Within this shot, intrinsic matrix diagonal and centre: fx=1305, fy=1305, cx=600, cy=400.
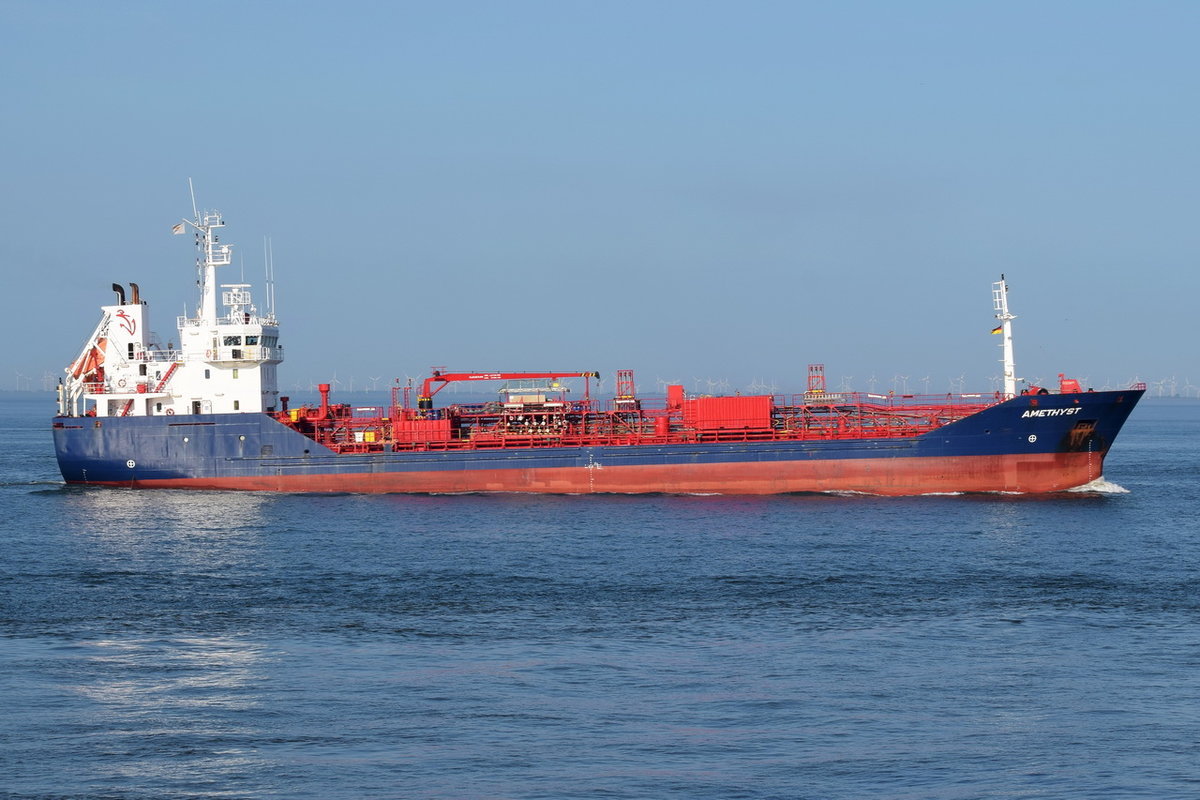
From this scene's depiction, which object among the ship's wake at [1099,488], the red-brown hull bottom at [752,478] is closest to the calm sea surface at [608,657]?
the red-brown hull bottom at [752,478]

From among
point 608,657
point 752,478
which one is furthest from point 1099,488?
point 608,657

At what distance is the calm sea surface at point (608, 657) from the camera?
62.8ft

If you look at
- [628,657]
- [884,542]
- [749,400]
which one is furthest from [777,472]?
[628,657]

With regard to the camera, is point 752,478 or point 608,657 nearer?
point 608,657

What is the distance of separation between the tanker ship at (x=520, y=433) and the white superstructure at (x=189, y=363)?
7cm

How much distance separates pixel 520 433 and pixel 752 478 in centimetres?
1007

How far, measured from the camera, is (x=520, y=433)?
53.7 meters

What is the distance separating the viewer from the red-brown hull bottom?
48.5m

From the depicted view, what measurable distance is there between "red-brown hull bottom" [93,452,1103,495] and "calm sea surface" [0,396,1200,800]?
170 inches

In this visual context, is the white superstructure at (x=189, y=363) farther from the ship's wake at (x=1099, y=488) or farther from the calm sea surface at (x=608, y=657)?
the ship's wake at (x=1099, y=488)

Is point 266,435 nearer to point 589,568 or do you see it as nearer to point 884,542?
point 589,568

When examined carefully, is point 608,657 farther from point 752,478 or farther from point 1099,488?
point 1099,488

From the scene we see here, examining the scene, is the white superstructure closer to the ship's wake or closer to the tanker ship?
the tanker ship

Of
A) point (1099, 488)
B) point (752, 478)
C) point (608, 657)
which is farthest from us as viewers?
point (1099, 488)
